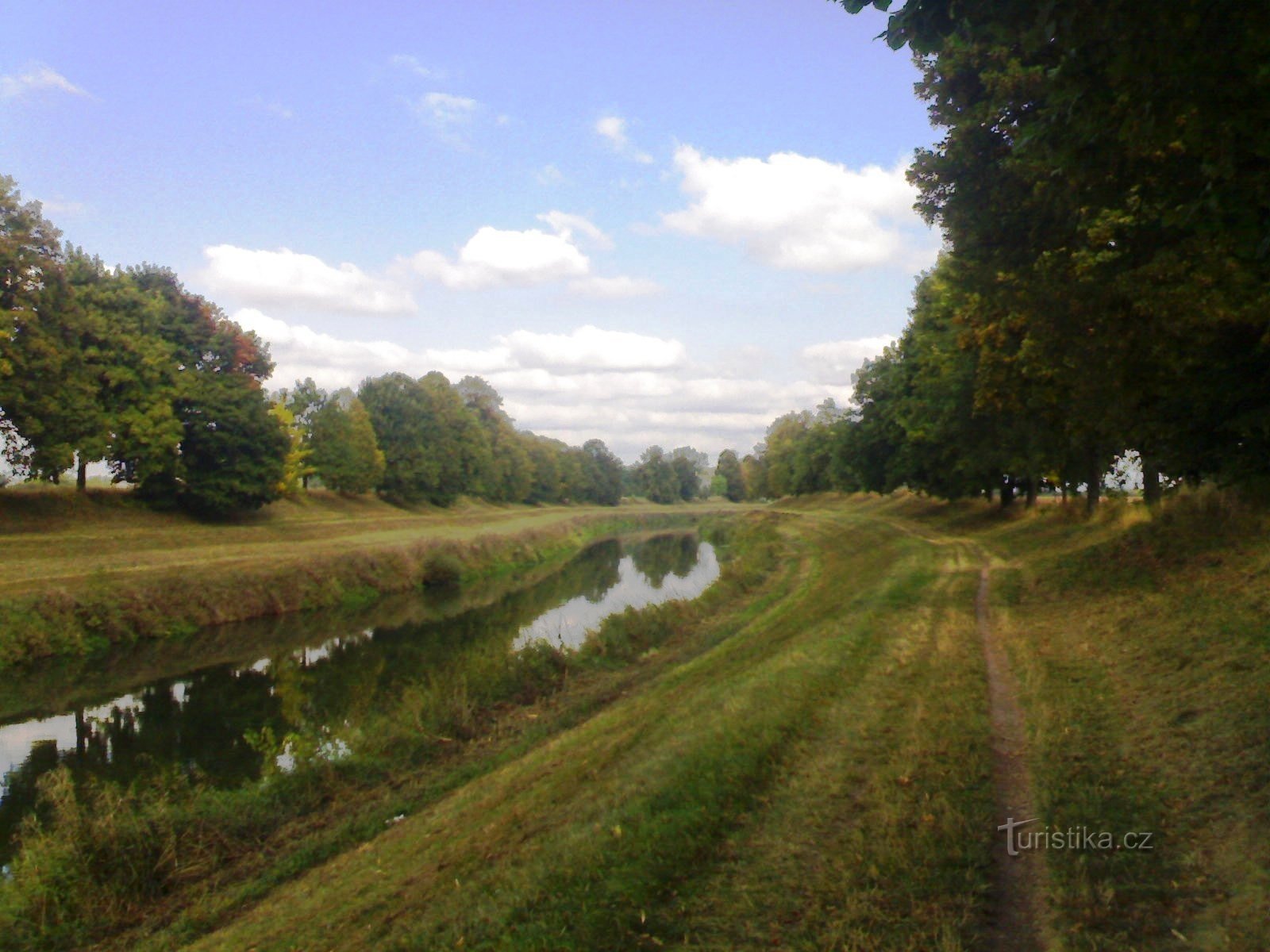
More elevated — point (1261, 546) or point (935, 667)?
point (1261, 546)

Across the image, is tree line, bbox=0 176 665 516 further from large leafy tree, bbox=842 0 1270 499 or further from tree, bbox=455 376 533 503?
large leafy tree, bbox=842 0 1270 499

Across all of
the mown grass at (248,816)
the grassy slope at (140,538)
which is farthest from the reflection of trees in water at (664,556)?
the mown grass at (248,816)

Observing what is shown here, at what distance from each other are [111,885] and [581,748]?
5.50 metres

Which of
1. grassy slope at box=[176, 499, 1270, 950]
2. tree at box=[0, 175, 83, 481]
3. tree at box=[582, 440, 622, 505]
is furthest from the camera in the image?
tree at box=[582, 440, 622, 505]

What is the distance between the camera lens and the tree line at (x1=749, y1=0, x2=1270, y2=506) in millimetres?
4488

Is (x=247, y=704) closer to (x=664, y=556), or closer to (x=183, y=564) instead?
(x=183, y=564)

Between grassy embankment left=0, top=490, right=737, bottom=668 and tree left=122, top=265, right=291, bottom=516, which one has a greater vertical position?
tree left=122, top=265, right=291, bottom=516

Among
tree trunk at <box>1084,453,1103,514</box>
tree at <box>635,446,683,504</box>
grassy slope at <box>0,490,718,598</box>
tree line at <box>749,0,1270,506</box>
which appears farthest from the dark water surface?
tree at <box>635,446,683,504</box>

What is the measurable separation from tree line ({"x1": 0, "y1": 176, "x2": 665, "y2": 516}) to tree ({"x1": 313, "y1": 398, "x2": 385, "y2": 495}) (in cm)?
10

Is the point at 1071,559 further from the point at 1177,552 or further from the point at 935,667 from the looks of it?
the point at 935,667

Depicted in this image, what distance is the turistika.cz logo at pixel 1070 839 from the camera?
17.7ft

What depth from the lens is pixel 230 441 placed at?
4125 centimetres

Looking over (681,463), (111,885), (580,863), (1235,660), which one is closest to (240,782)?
(111,885)

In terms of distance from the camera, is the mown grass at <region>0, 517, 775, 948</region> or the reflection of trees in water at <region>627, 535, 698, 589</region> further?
the reflection of trees in water at <region>627, 535, 698, 589</region>
